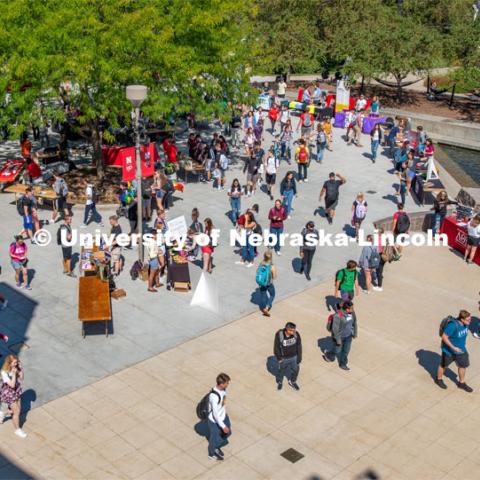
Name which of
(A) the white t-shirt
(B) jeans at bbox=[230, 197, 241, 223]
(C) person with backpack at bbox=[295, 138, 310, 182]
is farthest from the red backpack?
(A) the white t-shirt

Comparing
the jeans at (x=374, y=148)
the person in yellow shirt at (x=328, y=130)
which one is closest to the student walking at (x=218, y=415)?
the jeans at (x=374, y=148)

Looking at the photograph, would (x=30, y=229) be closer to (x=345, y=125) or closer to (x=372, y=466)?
(x=372, y=466)

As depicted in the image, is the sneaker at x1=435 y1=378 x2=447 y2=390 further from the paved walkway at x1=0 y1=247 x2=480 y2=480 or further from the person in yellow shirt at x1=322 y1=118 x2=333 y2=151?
the person in yellow shirt at x1=322 y1=118 x2=333 y2=151

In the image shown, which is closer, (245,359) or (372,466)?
(372,466)

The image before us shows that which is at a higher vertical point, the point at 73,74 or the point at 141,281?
the point at 73,74

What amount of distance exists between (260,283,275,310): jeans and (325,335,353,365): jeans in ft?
7.27

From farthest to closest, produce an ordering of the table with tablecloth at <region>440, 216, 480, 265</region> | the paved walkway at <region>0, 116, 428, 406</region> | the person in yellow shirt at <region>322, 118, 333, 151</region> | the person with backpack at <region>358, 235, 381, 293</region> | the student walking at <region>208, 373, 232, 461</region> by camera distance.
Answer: the person in yellow shirt at <region>322, 118, 333, 151</region> < the table with tablecloth at <region>440, 216, 480, 265</region> < the person with backpack at <region>358, 235, 381, 293</region> < the paved walkway at <region>0, 116, 428, 406</region> < the student walking at <region>208, 373, 232, 461</region>

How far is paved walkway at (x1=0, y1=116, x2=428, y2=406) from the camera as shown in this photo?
14148mm

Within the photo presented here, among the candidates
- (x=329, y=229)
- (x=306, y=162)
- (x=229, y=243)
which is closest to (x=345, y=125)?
(x=306, y=162)

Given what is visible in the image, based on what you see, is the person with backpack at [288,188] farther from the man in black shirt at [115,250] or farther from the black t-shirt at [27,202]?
the black t-shirt at [27,202]

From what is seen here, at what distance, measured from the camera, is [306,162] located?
87.0 ft

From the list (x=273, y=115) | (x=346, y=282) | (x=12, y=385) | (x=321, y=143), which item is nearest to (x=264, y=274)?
(x=346, y=282)

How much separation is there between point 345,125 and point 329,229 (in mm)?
15024

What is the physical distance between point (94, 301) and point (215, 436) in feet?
17.5
